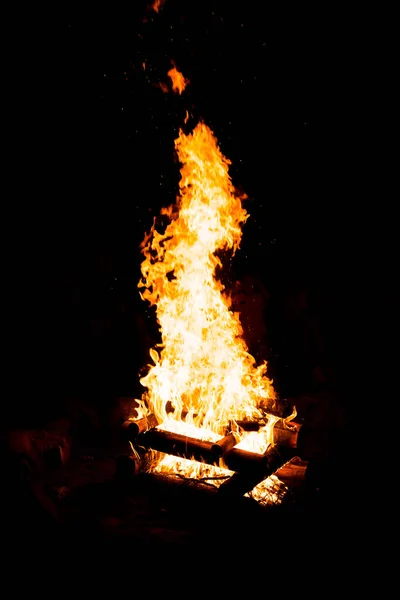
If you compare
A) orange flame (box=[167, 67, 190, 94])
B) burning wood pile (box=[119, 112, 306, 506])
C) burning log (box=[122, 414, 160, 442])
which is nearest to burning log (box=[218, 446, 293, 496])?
burning wood pile (box=[119, 112, 306, 506])

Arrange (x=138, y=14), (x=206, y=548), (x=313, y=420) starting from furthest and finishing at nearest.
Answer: (x=138, y=14), (x=313, y=420), (x=206, y=548)

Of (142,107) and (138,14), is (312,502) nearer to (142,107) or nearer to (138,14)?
(142,107)

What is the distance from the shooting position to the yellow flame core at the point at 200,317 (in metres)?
5.24

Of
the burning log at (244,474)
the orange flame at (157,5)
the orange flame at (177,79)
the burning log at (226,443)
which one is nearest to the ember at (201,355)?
the burning log at (226,443)

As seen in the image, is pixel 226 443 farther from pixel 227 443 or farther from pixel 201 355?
pixel 201 355

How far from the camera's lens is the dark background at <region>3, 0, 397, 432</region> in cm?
596

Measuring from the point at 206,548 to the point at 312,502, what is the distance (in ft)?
3.88

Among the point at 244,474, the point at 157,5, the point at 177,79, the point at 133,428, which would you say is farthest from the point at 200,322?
the point at 157,5

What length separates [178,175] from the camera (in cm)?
680

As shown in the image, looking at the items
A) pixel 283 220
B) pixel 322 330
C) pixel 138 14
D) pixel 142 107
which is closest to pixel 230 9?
pixel 138 14

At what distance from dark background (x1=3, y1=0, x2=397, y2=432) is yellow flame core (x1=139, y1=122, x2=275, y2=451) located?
0.80 metres

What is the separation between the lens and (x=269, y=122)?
6.41m

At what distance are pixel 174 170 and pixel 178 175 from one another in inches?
3.7

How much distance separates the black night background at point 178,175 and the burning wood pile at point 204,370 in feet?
2.21
